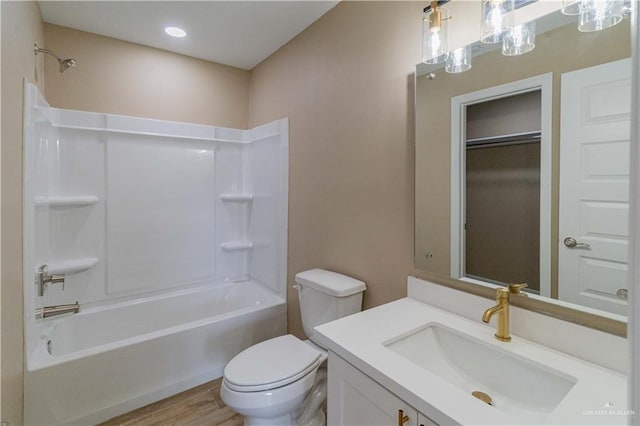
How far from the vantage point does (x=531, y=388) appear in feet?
3.08

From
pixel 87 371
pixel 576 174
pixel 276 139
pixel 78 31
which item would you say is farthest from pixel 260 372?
pixel 78 31

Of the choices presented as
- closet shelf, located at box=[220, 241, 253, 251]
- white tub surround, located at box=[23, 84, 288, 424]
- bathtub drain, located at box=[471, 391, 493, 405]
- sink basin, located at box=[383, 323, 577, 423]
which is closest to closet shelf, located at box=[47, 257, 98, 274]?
white tub surround, located at box=[23, 84, 288, 424]

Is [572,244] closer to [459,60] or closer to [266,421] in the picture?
[459,60]

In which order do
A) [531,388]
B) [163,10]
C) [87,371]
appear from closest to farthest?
[531,388]
[87,371]
[163,10]

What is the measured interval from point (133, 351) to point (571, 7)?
2.62 meters

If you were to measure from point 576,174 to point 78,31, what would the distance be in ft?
10.2

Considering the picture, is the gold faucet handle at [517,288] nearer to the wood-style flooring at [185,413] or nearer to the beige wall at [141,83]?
the wood-style flooring at [185,413]

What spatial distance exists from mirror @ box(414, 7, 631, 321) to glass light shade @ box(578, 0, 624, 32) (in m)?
0.03

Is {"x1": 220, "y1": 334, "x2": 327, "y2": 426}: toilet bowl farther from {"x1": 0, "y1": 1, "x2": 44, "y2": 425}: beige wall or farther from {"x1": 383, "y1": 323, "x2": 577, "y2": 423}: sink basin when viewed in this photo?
{"x1": 0, "y1": 1, "x2": 44, "y2": 425}: beige wall

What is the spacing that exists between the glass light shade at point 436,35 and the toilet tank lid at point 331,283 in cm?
119

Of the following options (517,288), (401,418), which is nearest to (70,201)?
(401,418)

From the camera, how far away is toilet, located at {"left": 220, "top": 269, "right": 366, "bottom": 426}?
1387 millimetres

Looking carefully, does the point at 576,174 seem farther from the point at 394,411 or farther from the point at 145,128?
the point at 145,128

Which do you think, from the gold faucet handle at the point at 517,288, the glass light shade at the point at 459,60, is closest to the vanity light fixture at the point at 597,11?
the glass light shade at the point at 459,60
